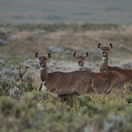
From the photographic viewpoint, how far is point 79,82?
1392cm

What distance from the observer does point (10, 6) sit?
434 feet

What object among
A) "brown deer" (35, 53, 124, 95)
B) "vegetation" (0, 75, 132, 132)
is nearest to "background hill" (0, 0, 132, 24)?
"brown deer" (35, 53, 124, 95)

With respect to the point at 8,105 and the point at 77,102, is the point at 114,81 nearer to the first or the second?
the point at 77,102

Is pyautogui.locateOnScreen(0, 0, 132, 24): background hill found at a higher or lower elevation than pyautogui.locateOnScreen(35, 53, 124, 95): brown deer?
lower

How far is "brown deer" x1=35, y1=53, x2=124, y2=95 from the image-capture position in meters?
13.8

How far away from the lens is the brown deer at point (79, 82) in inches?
542

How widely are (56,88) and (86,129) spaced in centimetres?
664

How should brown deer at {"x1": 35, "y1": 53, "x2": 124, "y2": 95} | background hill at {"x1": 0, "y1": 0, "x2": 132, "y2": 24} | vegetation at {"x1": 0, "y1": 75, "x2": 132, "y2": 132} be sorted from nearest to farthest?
vegetation at {"x1": 0, "y1": 75, "x2": 132, "y2": 132} → brown deer at {"x1": 35, "y1": 53, "x2": 124, "y2": 95} → background hill at {"x1": 0, "y1": 0, "x2": 132, "y2": 24}

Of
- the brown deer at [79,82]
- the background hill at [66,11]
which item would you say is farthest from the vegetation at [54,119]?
the background hill at [66,11]

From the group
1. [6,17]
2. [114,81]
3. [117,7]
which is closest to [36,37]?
[114,81]

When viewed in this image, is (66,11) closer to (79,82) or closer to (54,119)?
(79,82)

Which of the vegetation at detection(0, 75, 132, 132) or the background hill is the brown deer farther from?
the background hill

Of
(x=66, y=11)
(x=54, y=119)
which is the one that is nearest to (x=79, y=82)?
(x=54, y=119)

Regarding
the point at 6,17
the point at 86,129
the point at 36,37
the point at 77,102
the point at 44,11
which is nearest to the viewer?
the point at 86,129
